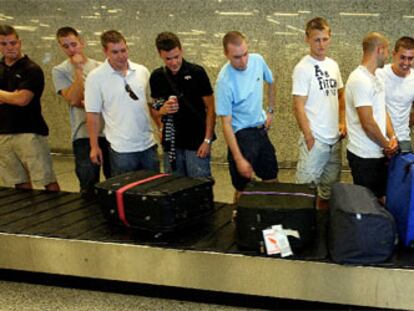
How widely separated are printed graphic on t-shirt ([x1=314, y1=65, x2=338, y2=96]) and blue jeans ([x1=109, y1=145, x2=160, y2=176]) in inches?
48.6

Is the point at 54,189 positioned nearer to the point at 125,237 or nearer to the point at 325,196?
the point at 125,237

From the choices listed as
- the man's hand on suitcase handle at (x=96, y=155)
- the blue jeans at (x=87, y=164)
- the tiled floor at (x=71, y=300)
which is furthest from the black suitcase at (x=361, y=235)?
the blue jeans at (x=87, y=164)

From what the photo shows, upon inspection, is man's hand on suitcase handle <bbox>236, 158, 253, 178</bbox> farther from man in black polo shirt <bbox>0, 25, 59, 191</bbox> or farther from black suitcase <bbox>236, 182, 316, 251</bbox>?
man in black polo shirt <bbox>0, 25, 59, 191</bbox>

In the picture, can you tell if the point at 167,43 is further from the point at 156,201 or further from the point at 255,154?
the point at 156,201

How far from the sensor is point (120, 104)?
3432 millimetres

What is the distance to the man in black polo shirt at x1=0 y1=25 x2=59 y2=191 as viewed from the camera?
3.78 metres

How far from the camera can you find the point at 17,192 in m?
3.95

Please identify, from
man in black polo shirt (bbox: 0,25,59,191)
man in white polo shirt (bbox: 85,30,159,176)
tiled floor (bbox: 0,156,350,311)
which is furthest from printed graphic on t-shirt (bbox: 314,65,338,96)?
man in black polo shirt (bbox: 0,25,59,191)

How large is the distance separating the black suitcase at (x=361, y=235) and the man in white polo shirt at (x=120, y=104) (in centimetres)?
156

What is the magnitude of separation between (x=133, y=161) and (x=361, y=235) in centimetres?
172

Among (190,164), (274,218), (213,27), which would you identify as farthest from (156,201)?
(213,27)

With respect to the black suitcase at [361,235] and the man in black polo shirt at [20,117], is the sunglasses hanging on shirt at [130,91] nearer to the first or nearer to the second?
the man in black polo shirt at [20,117]

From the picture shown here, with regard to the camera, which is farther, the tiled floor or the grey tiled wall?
the grey tiled wall

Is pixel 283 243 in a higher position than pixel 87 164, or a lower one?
lower
